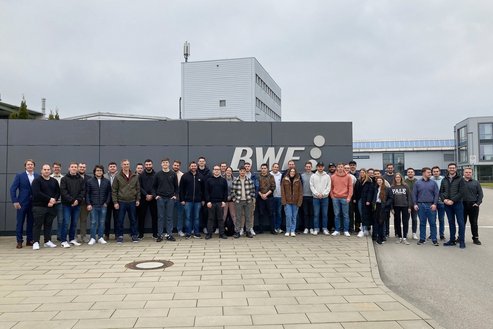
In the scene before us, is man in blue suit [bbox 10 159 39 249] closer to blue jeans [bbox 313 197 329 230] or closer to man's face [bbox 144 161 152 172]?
man's face [bbox 144 161 152 172]

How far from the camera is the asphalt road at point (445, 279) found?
4.75 meters

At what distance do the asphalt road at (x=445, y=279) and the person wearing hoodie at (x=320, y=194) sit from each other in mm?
1818

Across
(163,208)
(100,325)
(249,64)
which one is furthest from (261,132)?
(249,64)

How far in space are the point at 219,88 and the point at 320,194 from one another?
158 ft

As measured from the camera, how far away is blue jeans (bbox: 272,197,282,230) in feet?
36.3

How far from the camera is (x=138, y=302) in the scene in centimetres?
505

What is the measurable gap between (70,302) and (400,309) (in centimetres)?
398

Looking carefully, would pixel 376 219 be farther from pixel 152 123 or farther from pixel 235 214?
pixel 152 123

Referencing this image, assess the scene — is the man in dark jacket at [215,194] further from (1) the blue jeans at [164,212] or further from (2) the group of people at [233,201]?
(1) the blue jeans at [164,212]

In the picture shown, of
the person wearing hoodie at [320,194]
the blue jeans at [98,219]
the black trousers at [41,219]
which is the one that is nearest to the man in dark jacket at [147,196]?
the blue jeans at [98,219]

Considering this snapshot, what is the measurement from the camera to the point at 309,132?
12234 mm

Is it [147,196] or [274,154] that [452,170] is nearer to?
[274,154]

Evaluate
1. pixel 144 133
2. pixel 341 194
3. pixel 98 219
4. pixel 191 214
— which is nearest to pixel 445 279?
pixel 341 194

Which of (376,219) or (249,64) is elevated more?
(249,64)
